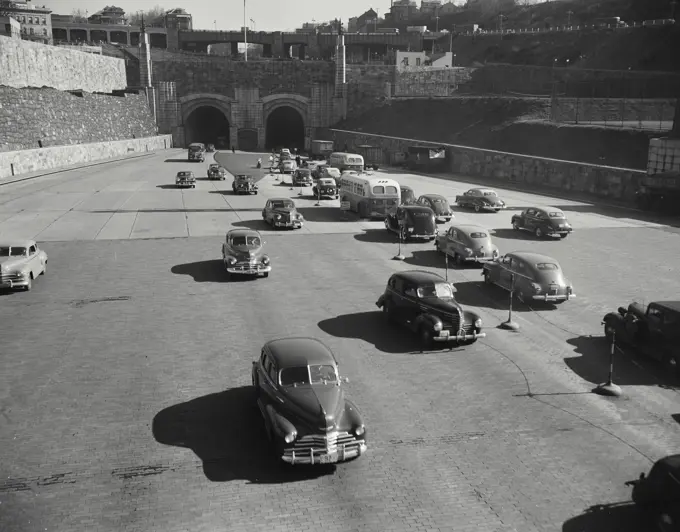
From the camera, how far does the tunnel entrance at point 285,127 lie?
111 meters

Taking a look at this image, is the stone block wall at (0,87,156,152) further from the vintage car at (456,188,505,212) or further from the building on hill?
the building on hill

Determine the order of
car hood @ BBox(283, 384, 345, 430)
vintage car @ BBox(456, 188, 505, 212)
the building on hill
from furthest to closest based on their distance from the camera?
1. the building on hill
2. vintage car @ BBox(456, 188, 505, 212)
3. car hood @ BBox(283, 384, 345, 430)

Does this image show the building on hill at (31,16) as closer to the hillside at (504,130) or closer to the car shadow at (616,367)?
the hillside at (504,130)

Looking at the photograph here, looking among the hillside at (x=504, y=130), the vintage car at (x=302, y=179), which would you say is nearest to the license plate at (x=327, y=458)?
the vintage car at (x=302, y=179)

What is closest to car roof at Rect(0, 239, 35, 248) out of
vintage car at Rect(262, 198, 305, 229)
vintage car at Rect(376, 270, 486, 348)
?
vintage car at Rect(376, 270, 486, 348)

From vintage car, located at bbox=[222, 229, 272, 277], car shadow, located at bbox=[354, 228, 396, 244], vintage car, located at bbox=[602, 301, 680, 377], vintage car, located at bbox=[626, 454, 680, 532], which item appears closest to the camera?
vintage car, located at bbox=[626, 454, 680, 532]

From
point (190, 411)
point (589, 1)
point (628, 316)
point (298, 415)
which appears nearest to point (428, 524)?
point (298, 415)

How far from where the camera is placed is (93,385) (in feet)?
49.9

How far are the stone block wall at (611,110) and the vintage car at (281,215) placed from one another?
39329 millimetres

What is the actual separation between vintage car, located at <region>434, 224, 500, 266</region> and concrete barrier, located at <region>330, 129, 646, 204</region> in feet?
63.2

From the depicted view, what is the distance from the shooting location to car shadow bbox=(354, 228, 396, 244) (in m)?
31.9

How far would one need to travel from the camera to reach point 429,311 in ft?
60.0

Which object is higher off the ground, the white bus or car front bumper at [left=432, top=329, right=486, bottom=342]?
the white bus

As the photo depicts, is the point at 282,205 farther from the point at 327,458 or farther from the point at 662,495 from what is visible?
the point at 662,495
